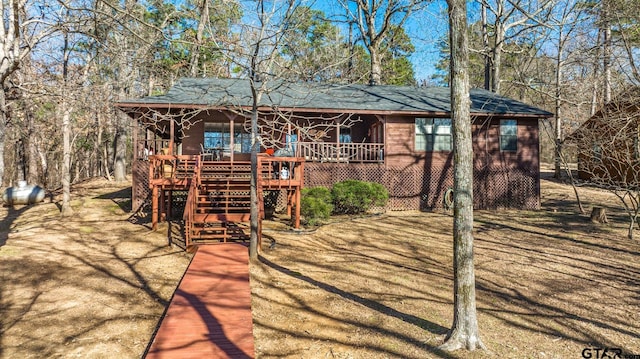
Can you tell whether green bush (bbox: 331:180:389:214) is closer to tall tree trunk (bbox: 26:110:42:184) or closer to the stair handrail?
the stair handrail

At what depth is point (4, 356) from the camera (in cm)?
428

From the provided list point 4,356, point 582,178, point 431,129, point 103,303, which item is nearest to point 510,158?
point 431,129

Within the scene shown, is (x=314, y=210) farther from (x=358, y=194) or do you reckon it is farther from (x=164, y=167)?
(x=164, y=167)

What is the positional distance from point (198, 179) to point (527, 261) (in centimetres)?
885

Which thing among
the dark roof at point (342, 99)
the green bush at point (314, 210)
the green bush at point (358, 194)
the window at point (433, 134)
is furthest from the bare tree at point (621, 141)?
the green bush at point (314, 210)

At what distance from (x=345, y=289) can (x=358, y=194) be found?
6.47 m

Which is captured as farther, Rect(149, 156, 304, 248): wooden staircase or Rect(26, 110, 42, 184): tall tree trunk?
Rect(26, 110, 42, 184): tall tree trunk

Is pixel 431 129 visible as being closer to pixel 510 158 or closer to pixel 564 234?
pixel 510 158

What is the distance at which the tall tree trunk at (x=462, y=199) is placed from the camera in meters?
4.61

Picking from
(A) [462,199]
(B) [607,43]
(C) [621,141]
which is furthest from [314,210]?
(C) [621,141]

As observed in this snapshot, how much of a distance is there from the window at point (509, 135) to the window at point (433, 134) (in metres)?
2.45

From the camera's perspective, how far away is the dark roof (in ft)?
42.9

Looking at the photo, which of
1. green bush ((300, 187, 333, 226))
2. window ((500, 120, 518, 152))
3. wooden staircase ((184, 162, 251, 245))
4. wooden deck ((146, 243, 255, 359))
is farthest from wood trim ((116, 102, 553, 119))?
wooden deck ((146, 243, 255, 359))

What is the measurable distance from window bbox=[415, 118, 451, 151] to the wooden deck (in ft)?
32.7
